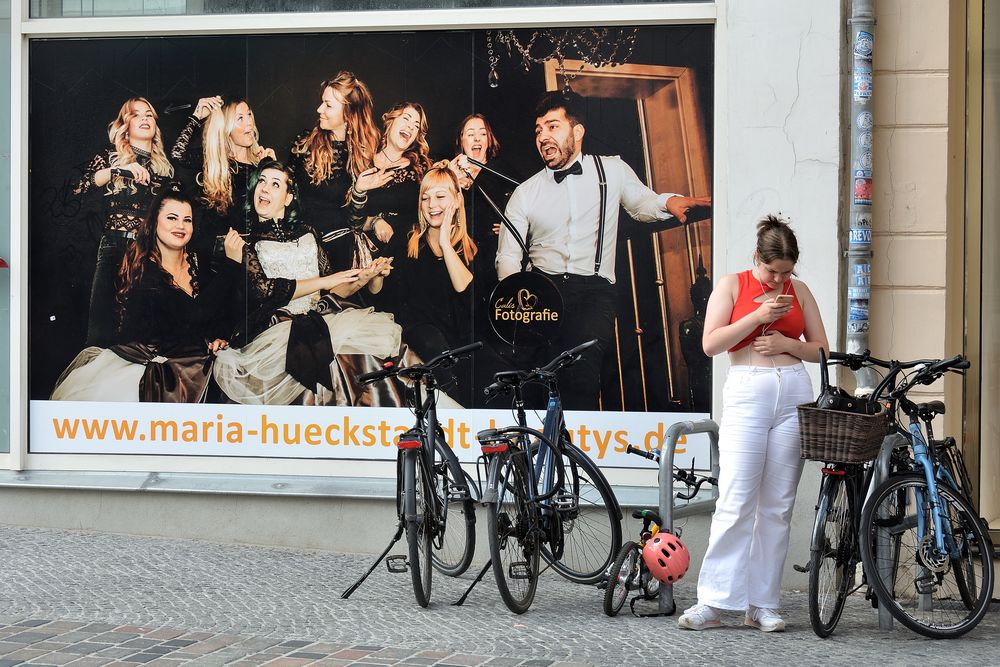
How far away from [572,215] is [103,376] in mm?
3237

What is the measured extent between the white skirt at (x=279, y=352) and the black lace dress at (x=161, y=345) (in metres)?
0.17

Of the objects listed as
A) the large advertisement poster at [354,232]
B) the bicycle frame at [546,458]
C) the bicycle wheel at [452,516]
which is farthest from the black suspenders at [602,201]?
the bicycle wheel at [452,516]

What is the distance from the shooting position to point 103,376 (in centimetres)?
821

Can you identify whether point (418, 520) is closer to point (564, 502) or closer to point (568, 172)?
point (564, 502)

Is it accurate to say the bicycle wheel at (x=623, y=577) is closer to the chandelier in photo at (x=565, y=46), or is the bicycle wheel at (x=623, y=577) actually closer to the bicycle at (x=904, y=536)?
the bicycle at (x=904, y=536)

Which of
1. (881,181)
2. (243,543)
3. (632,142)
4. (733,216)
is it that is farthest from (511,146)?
(243,543)

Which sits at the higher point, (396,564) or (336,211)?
(336,211)

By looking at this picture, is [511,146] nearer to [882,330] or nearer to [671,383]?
[671,383]

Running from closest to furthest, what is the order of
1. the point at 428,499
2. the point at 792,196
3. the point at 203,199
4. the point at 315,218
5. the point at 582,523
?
the point at 428,499
the point at 582,523
the point at 792,196
the point at 315,218
the point at 203,199

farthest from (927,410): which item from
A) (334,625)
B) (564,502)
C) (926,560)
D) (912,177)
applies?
(334,625)

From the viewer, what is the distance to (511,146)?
774 centimetres

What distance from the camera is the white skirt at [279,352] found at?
7906mm

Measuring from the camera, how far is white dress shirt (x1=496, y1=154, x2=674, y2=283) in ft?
25.0

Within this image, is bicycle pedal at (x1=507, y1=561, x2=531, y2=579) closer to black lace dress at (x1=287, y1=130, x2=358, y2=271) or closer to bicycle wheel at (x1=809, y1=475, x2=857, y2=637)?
bicycle wheel at (x1=809, y1=475, x2=857, y2=637)
